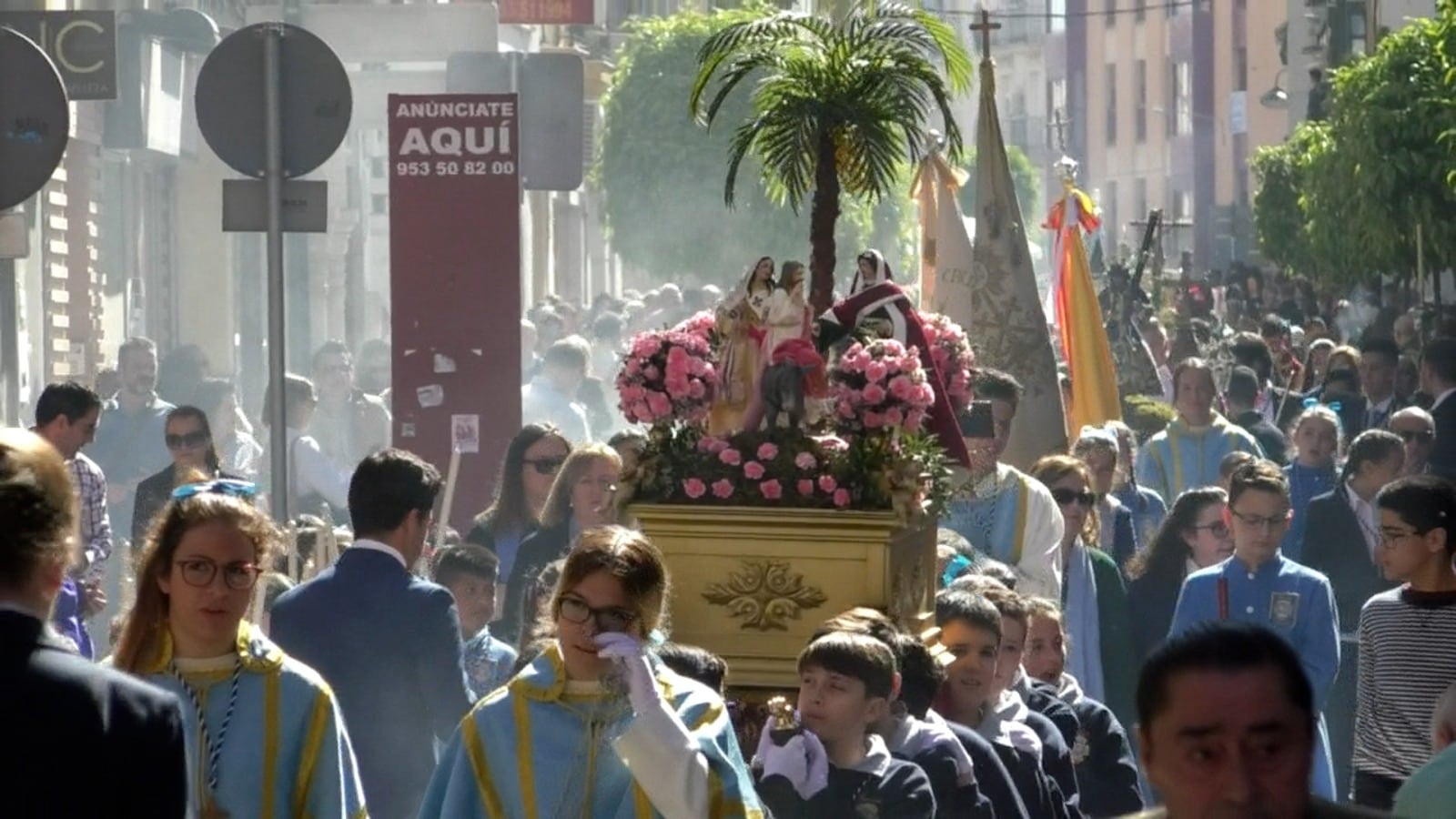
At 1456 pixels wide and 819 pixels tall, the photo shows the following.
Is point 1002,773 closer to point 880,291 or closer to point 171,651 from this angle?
point 880,291

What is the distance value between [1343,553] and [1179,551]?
38.2 inches

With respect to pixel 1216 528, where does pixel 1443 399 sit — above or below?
above

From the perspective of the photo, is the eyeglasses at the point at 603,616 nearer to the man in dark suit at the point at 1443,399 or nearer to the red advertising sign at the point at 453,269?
the red advertising sign at the point at 453,269

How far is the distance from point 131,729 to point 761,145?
17.8 ft

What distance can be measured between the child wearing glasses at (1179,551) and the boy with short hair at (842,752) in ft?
14.1

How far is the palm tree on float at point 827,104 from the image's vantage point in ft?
29.5

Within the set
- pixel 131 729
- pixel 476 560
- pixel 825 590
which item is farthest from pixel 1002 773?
pixel 131 729

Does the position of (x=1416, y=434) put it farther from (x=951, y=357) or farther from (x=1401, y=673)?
(x=1401, y=673)

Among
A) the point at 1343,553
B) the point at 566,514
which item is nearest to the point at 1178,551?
the point at 1343,553

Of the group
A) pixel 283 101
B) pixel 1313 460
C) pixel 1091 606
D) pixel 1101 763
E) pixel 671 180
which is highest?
pixel 671 180

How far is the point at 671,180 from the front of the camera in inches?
1690

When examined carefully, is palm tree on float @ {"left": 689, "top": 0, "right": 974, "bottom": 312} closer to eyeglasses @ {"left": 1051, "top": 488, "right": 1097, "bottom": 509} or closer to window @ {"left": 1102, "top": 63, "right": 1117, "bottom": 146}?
eyeglasses @ {"left": 1051, "top": 488, "right": 1097, "bottom": 509}

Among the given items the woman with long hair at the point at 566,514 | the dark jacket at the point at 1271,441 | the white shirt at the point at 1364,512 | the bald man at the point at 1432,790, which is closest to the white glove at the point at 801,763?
the bald man at the point at 1432,790

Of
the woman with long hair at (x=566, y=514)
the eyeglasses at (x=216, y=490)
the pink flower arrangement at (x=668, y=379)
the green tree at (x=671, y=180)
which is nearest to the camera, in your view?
the eyeglasses at (x=216, y=490)
